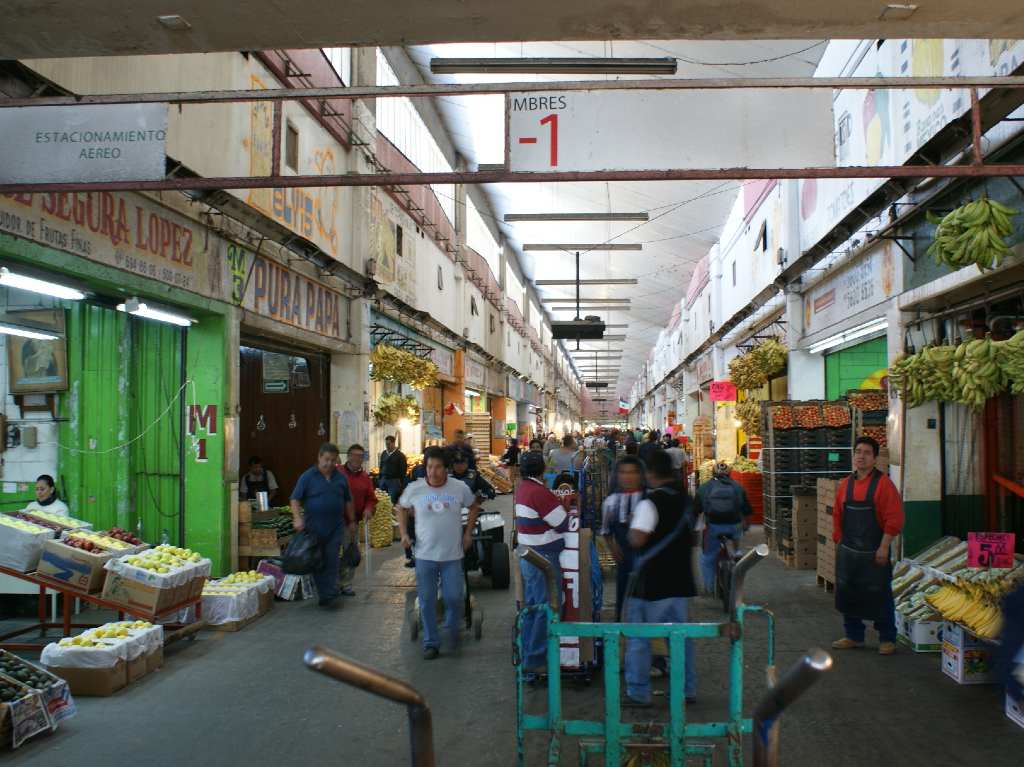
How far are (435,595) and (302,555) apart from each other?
6.80 feet

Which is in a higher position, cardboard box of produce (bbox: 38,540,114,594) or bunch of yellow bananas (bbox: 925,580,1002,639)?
cardboard box of produce (bbox: 38,540,114,594)

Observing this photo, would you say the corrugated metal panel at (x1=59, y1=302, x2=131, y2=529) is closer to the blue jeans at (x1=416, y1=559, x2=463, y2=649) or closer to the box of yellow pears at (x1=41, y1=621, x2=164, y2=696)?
the box of yellow pears at (x1=41, y1=621, x2=164, y2=696)

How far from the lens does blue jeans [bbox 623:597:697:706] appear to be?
510 centimetres

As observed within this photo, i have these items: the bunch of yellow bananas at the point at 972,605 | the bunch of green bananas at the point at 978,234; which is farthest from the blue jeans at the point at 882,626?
the bunch of green bananas at the point at 978,234

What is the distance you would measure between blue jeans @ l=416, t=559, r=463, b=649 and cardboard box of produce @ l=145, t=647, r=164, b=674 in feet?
7.01

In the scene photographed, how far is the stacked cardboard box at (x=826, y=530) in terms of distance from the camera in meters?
8.76

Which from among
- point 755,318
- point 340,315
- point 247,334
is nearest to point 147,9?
point 247,334

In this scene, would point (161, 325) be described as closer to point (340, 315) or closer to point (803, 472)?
point (340, 315)

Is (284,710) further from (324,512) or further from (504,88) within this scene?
(504,88)

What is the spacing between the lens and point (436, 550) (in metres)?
6.48

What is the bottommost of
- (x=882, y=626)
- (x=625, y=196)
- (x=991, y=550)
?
(x=882, y=626)

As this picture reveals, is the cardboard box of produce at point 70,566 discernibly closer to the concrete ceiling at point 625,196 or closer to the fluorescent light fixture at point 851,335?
the concrete ceiling at point 625,196

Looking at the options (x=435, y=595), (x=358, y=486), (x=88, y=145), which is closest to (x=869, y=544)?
(x=435, y=595)

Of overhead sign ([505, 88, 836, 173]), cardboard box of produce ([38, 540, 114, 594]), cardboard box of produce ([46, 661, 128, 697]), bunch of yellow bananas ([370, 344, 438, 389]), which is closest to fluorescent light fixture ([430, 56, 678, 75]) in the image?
overhead sign ([505, 88, 836, 173])
